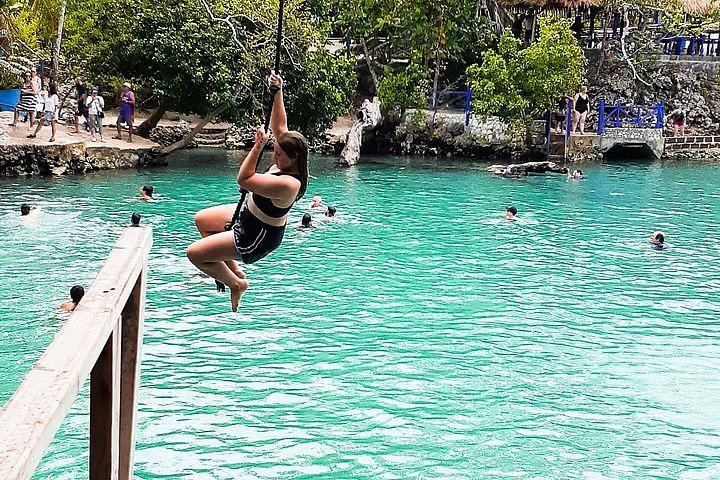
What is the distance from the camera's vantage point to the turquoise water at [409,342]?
30.0 feet

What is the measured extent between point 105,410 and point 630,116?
3285 cm

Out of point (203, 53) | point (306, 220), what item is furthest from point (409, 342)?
point (203, 53)

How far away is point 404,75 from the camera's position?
106 feet

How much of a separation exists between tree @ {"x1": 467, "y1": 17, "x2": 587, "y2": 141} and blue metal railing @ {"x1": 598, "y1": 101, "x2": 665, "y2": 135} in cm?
211

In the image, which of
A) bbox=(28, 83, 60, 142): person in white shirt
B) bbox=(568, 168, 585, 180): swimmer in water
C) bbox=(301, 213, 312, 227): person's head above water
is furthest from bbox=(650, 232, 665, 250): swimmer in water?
bbox=(28, 83, 60, 142): person in white shirt

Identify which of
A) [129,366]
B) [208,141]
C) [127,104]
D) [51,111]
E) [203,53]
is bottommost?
[129,366]

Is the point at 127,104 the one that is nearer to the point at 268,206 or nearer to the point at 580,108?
the point at 580,108

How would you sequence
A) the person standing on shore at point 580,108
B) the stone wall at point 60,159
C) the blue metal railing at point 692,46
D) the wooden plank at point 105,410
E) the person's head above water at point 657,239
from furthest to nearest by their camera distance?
1. the blue metal railing at point 692,46
2. the person standing on shore at point 580,108
3. the stone wall at point 60,159
4. the person's head above water at point 657,239
5. the wooden plank at point 105,410

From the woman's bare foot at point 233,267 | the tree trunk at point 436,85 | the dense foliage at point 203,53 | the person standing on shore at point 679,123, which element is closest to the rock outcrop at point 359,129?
the tree trunk at point 436,85

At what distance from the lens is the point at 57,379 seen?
246 cm

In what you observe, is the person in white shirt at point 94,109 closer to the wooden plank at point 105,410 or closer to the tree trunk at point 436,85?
the tree trunk at point 436,85

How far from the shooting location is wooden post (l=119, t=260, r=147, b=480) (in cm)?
413

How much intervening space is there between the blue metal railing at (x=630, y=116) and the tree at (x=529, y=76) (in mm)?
2114

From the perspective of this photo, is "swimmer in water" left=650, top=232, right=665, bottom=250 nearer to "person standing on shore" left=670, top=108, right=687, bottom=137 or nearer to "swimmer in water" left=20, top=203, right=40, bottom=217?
"swimmer in water" left=20, top=203, right=40, bottom=217
